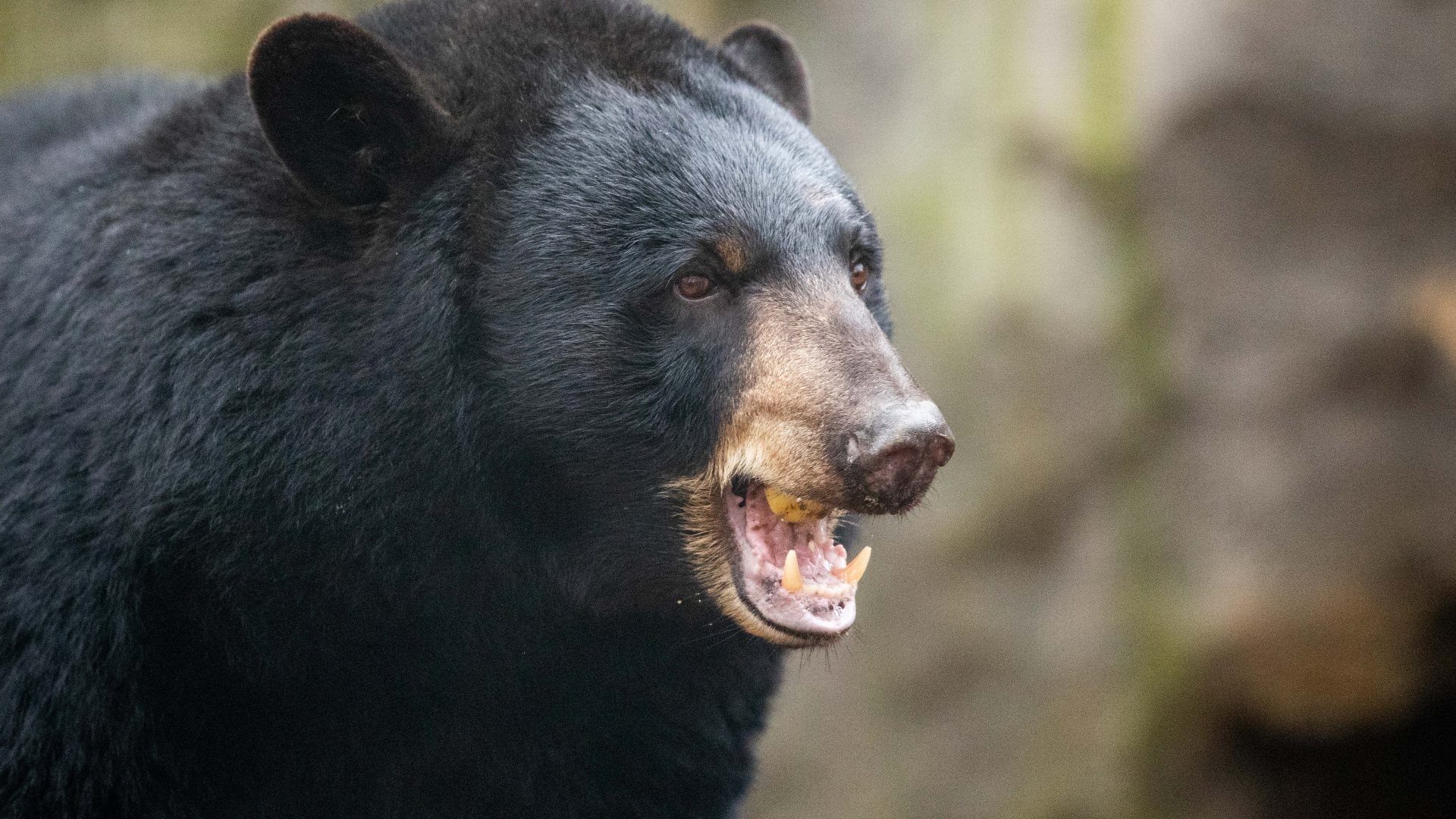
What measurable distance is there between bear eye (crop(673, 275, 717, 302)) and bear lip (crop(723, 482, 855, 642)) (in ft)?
1.40

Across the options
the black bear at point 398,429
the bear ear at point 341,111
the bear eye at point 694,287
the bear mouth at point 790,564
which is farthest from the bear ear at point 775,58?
the bear mouth at point 790,564

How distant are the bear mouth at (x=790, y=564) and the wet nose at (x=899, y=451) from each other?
18cm

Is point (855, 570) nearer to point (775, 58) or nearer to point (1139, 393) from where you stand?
point (775, 58)

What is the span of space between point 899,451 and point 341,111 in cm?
139

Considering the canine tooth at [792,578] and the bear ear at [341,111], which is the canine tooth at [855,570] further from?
the bear ear at [341,111]

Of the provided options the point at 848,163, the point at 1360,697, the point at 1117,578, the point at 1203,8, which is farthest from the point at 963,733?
the point at 1203,8

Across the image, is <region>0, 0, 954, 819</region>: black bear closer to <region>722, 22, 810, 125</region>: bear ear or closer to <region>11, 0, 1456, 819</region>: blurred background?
<region>722, 22, 810, 125</region>: bear ear

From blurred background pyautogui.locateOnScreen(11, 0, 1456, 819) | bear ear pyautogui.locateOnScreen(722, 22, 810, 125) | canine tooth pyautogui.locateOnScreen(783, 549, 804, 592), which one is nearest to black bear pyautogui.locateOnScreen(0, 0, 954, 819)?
canine tooth pyautogui.locateOnScreen(783, 549, 804, 592)

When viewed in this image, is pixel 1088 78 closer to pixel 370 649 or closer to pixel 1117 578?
pixel 1117 578

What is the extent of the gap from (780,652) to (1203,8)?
468 cm

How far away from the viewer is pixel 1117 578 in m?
7.19

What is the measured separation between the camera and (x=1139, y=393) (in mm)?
7062

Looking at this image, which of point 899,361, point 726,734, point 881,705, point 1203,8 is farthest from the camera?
point 881,705

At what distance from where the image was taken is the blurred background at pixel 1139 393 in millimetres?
6711
